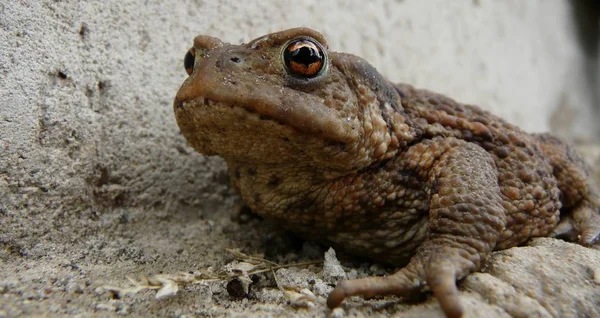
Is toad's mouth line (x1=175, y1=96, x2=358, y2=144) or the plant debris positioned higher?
toad's mouth line (x1=175, y1=96, x2=358, y2=144)

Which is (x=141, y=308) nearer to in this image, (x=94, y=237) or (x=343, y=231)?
(x=94, y=237)

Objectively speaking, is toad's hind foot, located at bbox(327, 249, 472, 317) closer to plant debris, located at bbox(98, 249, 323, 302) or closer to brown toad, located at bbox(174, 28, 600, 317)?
brown toad, located at bbox(174, 28, 600, 317)

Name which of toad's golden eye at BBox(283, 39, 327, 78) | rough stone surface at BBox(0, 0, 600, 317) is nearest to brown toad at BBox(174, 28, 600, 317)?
toad's golden eye at BBox(283, 39, 327, 78)

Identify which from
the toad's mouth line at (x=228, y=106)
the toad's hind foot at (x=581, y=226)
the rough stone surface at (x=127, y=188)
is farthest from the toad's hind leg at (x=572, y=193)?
the toad's mouth line at (x=228, y=106)

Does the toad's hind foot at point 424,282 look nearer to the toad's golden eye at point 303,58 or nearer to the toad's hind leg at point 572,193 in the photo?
the toad's golden eye at point 303,58

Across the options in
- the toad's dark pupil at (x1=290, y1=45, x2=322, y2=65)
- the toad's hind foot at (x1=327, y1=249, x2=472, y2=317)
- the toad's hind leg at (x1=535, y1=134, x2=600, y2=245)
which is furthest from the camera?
the toad's hind leg at (x1=535, y1=134, x2=600, y2=245)
